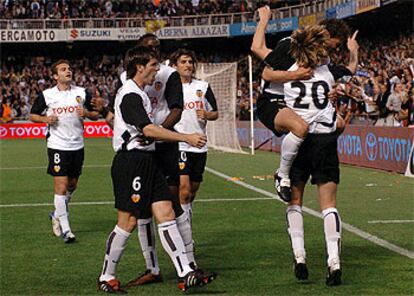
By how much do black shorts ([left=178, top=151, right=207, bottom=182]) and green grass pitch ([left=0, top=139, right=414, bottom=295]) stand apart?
2.63 feet

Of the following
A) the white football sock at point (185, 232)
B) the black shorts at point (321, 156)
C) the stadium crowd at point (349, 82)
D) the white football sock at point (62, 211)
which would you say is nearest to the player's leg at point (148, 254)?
the white football sock at point (185, 232)

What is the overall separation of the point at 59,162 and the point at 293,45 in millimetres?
4599

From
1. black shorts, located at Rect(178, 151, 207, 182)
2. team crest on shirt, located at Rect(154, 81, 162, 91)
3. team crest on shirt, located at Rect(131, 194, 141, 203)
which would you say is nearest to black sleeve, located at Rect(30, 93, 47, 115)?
black shorts, located at Rect(178, 151, 207, 182)

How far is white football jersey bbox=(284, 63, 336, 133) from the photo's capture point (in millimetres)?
7566

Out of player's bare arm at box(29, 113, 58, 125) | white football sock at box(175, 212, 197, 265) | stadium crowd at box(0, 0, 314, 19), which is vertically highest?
stadium crowd at box(0, 0, 314, 19)

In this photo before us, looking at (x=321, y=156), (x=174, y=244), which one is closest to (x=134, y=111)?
(x=174, y=244)

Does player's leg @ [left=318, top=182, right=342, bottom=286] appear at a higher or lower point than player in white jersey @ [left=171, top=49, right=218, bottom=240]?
lower

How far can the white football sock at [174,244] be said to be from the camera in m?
7.25

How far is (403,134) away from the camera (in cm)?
1930

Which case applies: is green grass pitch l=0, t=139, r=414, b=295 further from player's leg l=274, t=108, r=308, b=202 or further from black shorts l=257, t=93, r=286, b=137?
black shorts l=257, t=93, r=286, b=137

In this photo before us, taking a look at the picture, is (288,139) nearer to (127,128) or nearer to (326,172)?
(326,172)

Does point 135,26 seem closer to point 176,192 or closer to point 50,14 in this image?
point 50,14

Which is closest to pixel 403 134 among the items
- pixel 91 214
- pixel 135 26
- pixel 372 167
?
pixel 372 167

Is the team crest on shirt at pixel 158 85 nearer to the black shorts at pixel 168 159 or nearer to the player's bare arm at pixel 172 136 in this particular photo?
the black shorts at pixel 168 159
